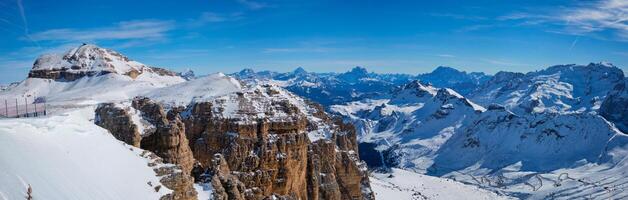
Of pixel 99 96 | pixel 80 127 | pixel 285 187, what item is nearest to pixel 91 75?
pixel 99 96

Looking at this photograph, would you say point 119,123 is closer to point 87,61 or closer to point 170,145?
point 170,145

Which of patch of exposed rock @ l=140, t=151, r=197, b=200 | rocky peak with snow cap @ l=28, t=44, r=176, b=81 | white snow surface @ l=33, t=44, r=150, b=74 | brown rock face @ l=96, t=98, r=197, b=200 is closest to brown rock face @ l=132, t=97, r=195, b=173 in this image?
brown rock face @ l=96, t=98, r=197, b=200

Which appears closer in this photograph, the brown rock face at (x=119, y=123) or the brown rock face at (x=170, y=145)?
the brown rock face at (x=170, y=145)

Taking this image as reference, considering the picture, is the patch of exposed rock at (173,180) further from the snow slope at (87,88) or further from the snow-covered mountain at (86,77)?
the snow-covered mountain at (86,77)

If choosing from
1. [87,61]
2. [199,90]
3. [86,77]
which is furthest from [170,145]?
[87,61]

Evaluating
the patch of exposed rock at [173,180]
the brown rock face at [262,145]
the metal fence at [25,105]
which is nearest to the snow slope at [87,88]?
the metal fence at [25,105]
